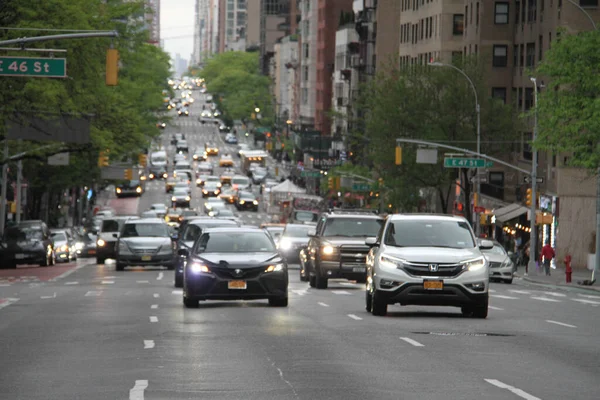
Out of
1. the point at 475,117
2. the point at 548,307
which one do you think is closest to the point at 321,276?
the point at 548,307

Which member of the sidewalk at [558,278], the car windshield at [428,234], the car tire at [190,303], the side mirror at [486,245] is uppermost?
the car windshield at [428,234]

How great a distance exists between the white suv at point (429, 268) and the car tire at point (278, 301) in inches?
111

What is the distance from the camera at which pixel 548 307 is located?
32.0 metres

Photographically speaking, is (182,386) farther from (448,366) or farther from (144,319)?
(144,319)

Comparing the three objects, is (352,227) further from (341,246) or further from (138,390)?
(138,390)

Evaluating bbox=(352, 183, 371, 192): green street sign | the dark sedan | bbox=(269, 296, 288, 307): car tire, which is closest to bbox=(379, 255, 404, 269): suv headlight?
the dark sedan

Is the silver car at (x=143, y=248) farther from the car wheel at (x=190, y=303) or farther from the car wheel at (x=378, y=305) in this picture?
the car wheel at (x=378, y=305)

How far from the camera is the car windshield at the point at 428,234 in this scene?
1012 inches

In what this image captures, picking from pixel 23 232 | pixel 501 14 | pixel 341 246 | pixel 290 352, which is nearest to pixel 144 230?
pixel 23 232

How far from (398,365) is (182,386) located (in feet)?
10.3

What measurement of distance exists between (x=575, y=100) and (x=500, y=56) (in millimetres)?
38521

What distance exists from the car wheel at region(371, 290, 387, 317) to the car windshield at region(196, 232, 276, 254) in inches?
133

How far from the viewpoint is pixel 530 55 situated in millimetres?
84125

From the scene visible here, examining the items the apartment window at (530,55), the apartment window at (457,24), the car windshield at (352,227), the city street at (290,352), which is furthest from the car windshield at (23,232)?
the apartment window at (457,24)
